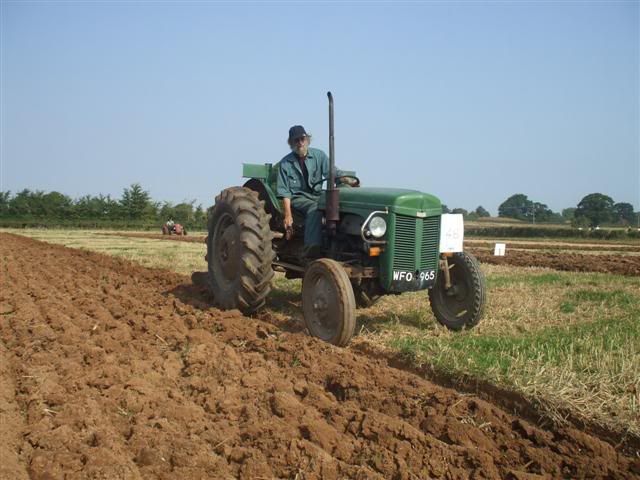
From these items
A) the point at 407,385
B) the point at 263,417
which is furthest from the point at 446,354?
the point at 263,417

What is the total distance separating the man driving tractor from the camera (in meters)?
6.13

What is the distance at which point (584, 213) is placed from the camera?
62.8 metres

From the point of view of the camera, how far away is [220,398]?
141 inches

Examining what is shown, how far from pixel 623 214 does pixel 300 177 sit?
229ft

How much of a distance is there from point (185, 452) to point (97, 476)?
0.41 m

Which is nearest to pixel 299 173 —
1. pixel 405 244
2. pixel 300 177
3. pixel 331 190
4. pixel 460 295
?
pixel 300 177

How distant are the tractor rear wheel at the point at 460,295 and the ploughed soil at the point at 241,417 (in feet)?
4.77

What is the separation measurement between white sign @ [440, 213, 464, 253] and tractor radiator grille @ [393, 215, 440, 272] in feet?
0.28

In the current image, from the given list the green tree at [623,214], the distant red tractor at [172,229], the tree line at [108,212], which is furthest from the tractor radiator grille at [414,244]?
the green tree at [623,214]

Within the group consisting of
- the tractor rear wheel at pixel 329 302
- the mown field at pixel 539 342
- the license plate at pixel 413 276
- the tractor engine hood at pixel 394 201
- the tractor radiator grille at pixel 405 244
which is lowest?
the mown field at pixel 539 342

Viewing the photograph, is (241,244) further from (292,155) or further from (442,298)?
(442,298)

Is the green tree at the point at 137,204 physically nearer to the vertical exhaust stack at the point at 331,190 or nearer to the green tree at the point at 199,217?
the green tree at the point at 199,217

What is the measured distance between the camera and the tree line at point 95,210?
45219 millimetres

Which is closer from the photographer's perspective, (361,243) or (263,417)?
(263,417)
